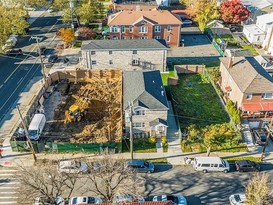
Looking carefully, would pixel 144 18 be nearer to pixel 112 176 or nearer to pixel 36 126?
pixel 36 126

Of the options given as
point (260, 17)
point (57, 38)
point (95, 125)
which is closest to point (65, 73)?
point (95, 125)

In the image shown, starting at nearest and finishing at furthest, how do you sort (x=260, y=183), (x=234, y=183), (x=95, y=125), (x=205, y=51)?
(x=260, y=183)
(x=234, y=183)
(x=95, y=125)
(x=205, y=51)

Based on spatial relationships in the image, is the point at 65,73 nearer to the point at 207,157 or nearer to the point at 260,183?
the point at 207,157

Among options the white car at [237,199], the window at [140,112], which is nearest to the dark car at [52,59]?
the window at [140,112]

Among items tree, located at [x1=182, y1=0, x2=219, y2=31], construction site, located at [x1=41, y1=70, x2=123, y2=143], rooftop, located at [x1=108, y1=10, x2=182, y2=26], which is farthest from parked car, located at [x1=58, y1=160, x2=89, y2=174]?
tree, located at [x1=182, y1=0, x2=219, y2=31]

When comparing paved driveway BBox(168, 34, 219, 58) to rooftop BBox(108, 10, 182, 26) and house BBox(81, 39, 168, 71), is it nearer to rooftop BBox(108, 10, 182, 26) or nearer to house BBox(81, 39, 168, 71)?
rooftop BBox(108, 10, 182, 26)
